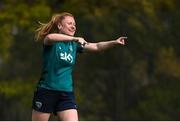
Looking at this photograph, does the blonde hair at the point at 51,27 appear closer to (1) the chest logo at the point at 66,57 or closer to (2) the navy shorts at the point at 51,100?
(1) the chest logo at the point at 66,57

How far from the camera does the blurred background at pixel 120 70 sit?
103 ft

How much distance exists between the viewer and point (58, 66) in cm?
847

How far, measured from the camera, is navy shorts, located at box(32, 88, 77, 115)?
853cm

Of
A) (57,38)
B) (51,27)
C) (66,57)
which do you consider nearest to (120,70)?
(51,27)

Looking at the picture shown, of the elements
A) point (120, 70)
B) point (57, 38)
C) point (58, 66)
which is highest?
point (57, 38)

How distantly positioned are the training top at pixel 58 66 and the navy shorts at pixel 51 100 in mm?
59

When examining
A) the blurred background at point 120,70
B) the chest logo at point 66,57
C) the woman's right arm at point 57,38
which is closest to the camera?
the woman's right arm at point 57,38

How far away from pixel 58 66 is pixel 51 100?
373mm

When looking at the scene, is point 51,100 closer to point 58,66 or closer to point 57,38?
point 58,66

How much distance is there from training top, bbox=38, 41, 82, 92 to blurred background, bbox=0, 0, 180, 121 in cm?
2057

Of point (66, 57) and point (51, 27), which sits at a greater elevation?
point (51, 27)

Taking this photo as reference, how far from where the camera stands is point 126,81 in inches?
1357

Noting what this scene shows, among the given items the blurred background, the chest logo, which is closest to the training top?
the chest logo

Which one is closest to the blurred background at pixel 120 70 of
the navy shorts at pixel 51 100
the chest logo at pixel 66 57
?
the navy shorts at pixel 51 100
